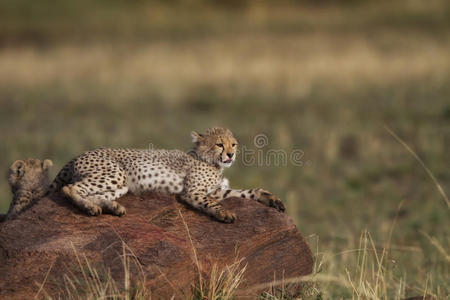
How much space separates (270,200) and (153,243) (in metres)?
1.04

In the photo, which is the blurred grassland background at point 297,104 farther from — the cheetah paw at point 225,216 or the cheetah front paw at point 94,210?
the cheetah front paw at point 94,210

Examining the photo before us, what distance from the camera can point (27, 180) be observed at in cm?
477

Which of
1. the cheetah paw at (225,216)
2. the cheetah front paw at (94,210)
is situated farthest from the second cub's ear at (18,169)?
the cheetah paw at (225,216)

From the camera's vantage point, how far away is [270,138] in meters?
12.4

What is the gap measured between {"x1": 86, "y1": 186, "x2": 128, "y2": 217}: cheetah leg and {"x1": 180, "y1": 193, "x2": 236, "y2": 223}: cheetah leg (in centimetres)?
48

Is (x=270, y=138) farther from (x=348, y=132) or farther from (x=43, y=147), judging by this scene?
(x=43, y=147)

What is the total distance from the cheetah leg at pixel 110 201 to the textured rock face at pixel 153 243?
0.18ft

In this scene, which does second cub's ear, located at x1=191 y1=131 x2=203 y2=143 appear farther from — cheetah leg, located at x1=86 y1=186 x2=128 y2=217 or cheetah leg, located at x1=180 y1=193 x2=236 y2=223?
cheetah leg, located at x1=86 y1=186 x2=128 y2=217

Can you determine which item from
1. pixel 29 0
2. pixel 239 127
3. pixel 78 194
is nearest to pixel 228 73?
pixel 239 127

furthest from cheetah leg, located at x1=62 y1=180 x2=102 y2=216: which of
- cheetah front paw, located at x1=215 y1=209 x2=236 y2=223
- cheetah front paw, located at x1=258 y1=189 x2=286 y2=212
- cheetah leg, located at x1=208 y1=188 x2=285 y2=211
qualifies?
cheetah front paw, located at x1=258 y1=189 x2=286 y2=212

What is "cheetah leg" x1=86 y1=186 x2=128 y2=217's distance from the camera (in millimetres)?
4293

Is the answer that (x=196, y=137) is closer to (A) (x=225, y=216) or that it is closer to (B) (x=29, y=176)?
(A) (x=225, y=216)

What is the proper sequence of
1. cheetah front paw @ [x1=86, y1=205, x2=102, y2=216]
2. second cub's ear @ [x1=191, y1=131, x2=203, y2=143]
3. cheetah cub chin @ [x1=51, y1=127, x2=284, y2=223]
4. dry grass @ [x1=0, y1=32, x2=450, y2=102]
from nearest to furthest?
1. cheetah front paw @ [x1=86, y1=205, x2=102, y2=216]
2. cheetah cub chin @ [x1=51, y1=127, x2=284, y2=223]
3. second cub's ear @ [x1=191, y1=131, x2=203, y2=143]
4. dry grass @ [x1=0, y1=32, x2=450, y2=102]

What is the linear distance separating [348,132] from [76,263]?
8701mm
